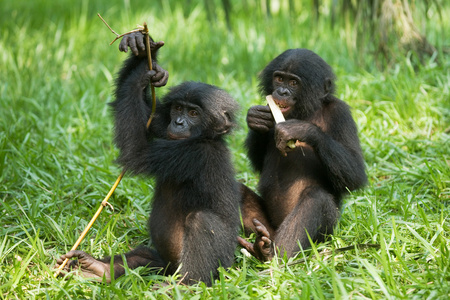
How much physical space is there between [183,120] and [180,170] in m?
0.43

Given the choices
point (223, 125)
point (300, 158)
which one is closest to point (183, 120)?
point (223, 125)

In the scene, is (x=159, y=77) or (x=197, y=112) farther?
(x=197, y=112)

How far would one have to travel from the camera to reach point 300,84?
4.86 metres

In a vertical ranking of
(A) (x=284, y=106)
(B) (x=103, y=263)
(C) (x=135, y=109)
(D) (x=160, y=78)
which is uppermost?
(D) (x=160, y=78)

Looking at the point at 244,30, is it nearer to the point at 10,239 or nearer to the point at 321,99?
the point at 321,99

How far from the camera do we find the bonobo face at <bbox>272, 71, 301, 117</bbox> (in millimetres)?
4840

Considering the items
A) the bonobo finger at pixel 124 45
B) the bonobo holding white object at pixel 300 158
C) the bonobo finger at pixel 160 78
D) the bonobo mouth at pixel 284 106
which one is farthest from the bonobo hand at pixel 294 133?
the bonobo finger at pixel 124 45

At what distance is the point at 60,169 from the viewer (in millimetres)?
5930

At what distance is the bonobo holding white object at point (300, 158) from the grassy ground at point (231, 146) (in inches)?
8.4

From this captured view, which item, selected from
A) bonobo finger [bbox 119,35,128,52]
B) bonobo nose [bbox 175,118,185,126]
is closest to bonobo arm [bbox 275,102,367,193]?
bonobo nose [bbox 175,118,185,126]

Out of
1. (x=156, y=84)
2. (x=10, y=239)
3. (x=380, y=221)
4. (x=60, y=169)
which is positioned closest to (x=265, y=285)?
(x=380, y=221)

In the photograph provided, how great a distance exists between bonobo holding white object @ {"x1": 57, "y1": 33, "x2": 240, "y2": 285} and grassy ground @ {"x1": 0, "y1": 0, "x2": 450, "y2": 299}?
0.22m

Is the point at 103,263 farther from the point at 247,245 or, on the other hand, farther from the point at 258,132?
the point at 258,132

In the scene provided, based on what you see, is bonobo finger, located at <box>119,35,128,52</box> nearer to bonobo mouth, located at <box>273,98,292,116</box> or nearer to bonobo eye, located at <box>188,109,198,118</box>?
bonobo eye, located at <box>188,109,198,118</box>
